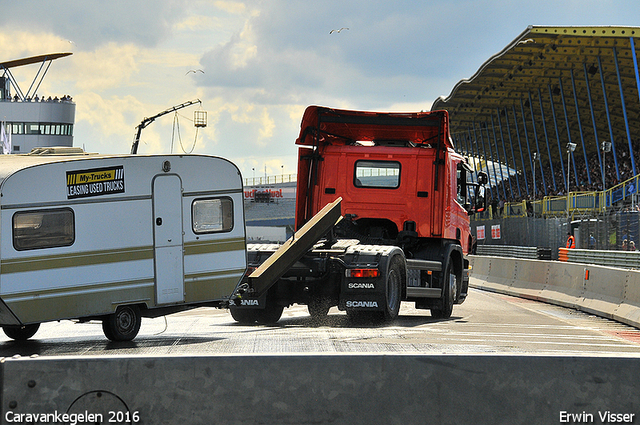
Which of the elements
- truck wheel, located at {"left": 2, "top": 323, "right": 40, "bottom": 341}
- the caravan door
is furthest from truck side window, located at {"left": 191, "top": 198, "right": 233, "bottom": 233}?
truck wheel, located at {"left": 2, "top": 323, "right": 40, "bottom": 341}

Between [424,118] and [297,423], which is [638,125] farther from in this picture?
[297,423]

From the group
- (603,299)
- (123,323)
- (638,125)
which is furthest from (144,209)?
(638,125)

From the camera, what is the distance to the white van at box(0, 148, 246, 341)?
1022cm

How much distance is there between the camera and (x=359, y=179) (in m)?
15.1

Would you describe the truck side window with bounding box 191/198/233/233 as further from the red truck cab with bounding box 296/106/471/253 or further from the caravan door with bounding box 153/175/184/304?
the red truck cab with bounding box 296/106/471/253

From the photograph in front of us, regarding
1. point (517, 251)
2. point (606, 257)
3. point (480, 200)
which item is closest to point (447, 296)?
point (480, 200)

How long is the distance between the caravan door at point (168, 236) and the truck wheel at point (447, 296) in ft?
17.8

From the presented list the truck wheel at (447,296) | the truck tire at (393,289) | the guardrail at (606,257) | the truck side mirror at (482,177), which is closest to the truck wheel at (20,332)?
the truck tire at (393,289)

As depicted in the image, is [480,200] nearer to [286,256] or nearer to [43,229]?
[286,256]

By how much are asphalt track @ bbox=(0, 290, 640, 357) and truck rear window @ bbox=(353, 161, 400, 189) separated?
92.0 inches

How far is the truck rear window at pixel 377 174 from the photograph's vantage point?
15055 millimetres

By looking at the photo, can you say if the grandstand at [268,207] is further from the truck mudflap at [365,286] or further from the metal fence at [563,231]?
the truck mudflap at [365,286]

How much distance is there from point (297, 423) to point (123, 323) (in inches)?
266

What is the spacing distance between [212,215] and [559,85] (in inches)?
2022
